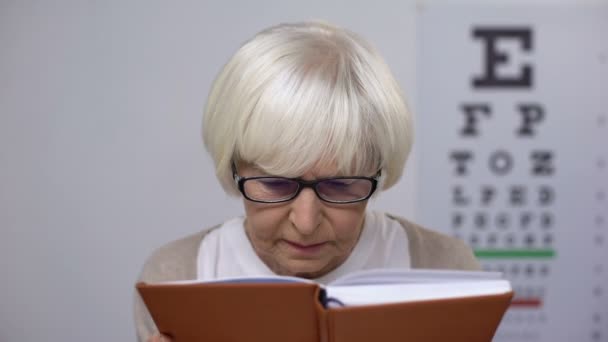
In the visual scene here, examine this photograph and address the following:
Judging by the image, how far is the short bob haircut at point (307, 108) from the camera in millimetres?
1249

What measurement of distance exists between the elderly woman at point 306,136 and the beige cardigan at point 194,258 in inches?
2.5

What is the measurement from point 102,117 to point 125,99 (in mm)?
106

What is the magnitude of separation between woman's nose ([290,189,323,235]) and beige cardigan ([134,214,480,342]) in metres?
0.37

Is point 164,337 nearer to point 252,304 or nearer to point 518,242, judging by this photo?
point 252,304

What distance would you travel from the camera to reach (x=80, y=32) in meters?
2.44

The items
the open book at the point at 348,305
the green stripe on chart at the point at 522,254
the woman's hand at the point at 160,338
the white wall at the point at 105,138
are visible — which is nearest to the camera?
the open book at the point at 348,305

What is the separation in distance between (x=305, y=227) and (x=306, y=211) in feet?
0.10

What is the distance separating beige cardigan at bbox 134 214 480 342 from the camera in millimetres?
1521

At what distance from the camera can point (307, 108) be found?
4.09 feet

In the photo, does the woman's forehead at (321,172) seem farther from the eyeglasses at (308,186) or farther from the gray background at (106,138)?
the gray background at (106,138)

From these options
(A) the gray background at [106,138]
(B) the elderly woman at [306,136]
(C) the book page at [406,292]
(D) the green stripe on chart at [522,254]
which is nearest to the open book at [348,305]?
(C) the book page at [406,292]

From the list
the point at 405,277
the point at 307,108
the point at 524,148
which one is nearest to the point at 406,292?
the point at 405,277

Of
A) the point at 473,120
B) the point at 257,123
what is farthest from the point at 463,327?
the point at 473,120

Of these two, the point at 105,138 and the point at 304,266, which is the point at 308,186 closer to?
the point at 304,266
